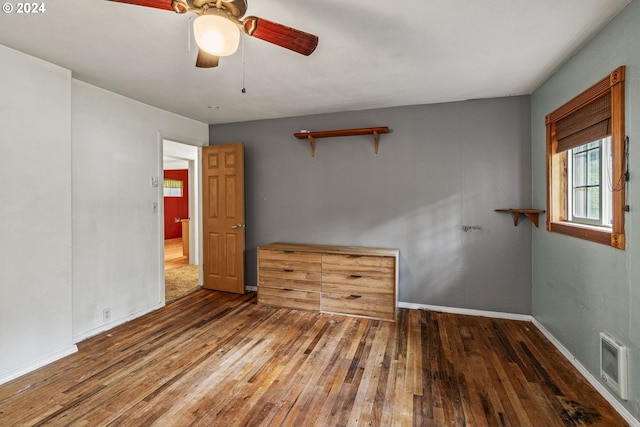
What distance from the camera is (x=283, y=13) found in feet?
5.95

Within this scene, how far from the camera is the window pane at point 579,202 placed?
245 centimetres

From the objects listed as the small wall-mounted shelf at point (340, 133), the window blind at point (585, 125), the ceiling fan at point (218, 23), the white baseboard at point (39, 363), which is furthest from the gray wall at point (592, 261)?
the white baseboard at point (39, 363)

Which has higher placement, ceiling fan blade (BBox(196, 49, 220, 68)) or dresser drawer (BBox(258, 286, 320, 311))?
ceiling fan blade (BBox(196, 49, 220, 68))

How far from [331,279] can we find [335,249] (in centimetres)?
37

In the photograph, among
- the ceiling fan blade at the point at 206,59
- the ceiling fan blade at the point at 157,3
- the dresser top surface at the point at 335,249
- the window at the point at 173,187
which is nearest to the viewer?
the ceiling fan blade at the point at 157,3

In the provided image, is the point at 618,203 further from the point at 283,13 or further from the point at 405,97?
the point at 283,13

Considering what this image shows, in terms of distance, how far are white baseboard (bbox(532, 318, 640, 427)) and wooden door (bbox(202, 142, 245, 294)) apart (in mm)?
3433

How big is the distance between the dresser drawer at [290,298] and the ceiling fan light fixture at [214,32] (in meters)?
2.75

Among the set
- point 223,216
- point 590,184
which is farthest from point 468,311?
point 223,216

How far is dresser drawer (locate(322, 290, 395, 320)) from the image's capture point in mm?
3244

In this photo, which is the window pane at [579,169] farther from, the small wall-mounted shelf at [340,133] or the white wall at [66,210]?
the white wall at [66,210]

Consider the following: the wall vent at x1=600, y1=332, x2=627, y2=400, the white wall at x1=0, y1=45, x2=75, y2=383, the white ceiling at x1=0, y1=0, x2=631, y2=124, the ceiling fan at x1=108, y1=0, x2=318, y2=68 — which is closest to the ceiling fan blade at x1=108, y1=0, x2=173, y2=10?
the ceiling fan at x1=108, y1=0, x2=318, y2=68

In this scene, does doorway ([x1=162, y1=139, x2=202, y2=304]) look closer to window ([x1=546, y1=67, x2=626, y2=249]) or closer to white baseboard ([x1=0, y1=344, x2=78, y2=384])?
white baseboard ([x1=0, y1=344, x2=78, y2=384])

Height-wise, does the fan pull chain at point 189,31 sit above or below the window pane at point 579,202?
above
